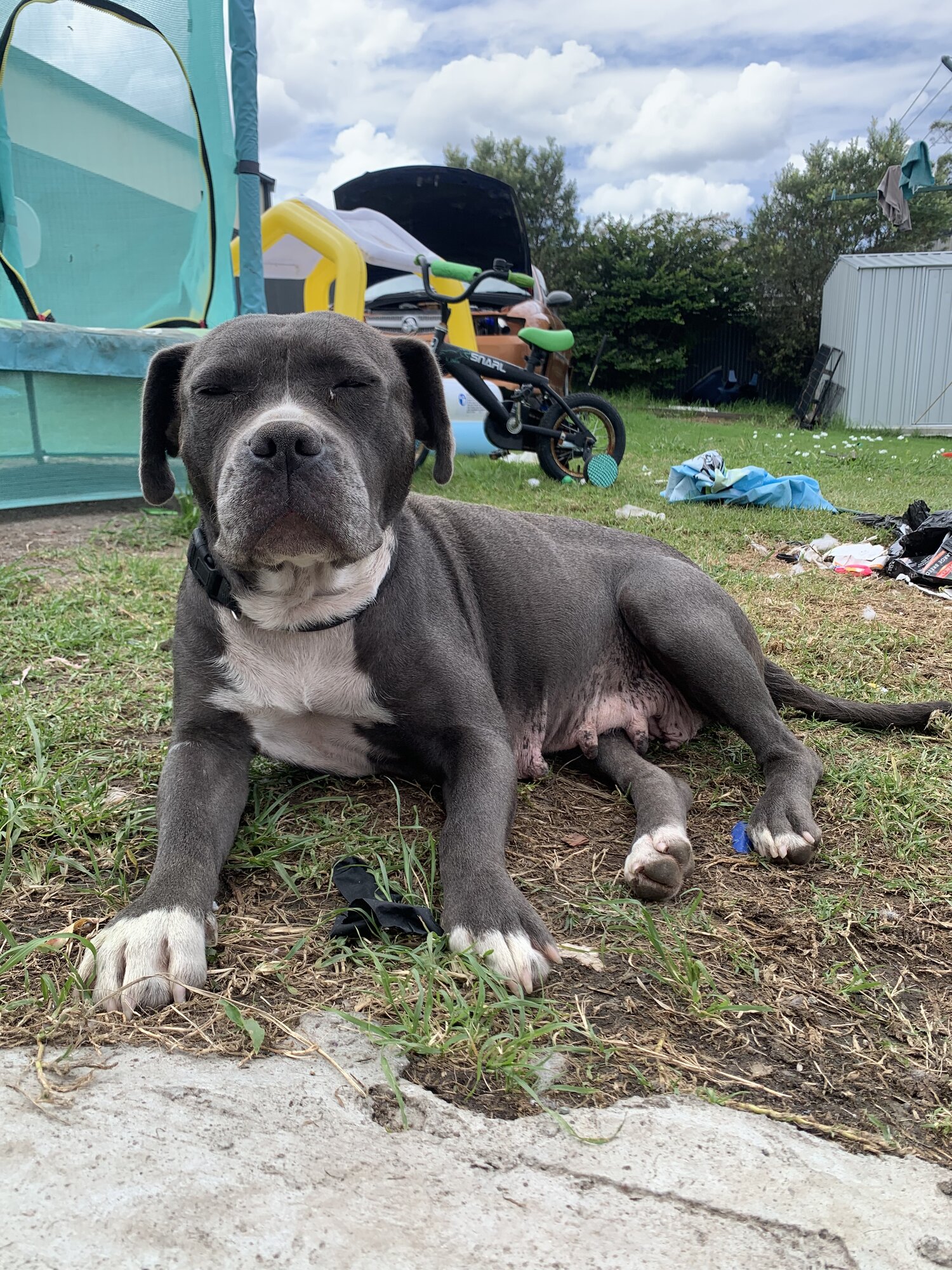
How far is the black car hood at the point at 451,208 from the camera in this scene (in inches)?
456

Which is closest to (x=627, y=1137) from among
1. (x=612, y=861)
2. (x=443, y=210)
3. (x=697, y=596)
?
(x=612, y=861)

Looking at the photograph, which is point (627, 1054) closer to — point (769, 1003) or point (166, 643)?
point (769, 1003)

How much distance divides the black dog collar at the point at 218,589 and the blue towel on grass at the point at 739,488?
18.0 ft

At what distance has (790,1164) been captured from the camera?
4.17 feet

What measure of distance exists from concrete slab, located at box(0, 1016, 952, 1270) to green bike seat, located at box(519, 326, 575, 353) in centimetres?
732

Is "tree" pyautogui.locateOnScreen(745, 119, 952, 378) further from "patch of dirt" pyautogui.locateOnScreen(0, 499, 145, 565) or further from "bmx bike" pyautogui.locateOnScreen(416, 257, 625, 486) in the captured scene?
"patch of dirt" pyautogui.locateOnScreen(0, 499, 145, 565)

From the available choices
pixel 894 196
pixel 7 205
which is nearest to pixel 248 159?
pixel 7 205

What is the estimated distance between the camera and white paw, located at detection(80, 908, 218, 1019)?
5.21ft

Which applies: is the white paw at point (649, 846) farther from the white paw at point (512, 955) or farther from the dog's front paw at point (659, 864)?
the white paw at point (512, 955)

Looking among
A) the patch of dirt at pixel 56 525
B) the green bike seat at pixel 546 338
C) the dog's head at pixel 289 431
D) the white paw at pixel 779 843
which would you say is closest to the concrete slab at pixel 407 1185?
the white paw at pixel 779 843

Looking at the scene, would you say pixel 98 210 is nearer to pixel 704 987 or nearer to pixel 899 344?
pixel 704 987

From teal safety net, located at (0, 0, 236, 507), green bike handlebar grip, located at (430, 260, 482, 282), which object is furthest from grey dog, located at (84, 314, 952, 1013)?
green bike handlebar grip, located at (430, 260, 482, 282)

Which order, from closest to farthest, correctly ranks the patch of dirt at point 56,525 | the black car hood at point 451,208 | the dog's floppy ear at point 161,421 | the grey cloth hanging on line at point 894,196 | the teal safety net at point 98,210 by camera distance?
the dog's floppy ear at point 161,421 < the patch of dirt at point 56,525 < the teal safety net at point 98,210 < the black car hood at point 451,208 < the grey cloth hanging on line at point 894,196

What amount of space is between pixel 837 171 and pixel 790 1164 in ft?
89.6
